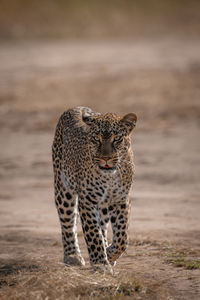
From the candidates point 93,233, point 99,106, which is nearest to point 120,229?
point 93,233

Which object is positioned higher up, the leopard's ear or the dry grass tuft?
the leopard's ear

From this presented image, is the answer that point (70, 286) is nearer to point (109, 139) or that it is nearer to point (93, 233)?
point (93, 233)

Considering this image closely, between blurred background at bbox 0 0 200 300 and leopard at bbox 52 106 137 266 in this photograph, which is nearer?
leopard at bbox 52 106 137 266

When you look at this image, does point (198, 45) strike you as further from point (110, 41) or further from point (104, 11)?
point (104, 11)

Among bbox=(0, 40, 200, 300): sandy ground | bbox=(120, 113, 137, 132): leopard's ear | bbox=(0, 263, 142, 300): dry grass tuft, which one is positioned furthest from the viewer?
bbox=(120, 113, 137, 132): leopard's ear

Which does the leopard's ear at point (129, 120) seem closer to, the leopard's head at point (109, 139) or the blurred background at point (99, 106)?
the leopard's head at point (109, 139)

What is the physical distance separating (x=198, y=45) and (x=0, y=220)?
102 feet

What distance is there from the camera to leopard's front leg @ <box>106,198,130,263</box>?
8.57 m

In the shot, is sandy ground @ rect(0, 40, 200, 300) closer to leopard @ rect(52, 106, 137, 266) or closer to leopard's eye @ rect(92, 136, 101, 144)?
leopard @ rect(52, 106, 137, 266)

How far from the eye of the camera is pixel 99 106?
22.0m

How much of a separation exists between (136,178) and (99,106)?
7747mm

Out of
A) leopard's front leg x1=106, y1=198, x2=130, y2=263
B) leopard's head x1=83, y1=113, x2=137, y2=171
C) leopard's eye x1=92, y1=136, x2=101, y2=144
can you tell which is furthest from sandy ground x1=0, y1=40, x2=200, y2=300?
leopard's eye x1=92, y1=136, x2=101, y2=144

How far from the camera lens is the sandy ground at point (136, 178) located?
26.4 feet

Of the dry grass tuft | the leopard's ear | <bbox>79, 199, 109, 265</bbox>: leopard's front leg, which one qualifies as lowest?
the dry grass tuft
